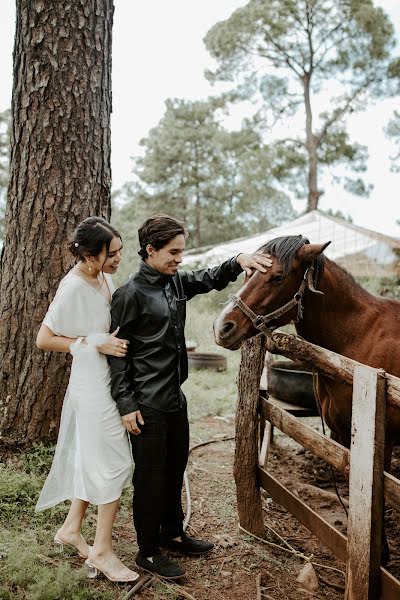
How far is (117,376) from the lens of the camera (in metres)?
2.72

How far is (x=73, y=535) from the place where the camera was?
2.96 meters

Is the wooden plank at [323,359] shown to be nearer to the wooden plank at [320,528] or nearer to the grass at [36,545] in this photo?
the wooden plank at [320,528]

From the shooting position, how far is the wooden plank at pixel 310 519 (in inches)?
104

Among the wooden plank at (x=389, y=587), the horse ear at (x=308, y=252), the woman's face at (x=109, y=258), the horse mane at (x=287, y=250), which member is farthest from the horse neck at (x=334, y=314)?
the wooden plank at (x=389, y=587)

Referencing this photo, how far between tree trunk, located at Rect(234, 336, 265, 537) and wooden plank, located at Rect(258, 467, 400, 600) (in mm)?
97

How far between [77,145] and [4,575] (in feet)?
9.60

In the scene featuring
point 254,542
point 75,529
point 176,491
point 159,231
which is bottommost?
point 254,542

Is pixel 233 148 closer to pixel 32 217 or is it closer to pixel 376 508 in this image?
pixel 32 217

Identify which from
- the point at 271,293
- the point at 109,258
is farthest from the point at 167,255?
the point at 271,293

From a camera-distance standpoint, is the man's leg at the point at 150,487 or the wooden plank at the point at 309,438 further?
the man's leg at the point at 150,487

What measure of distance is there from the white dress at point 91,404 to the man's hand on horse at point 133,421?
7 centimetres

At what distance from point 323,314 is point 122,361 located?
1.30m

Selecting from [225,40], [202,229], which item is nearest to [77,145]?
[225,40]

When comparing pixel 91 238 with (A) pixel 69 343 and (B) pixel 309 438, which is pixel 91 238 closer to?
(A) pixel 69 343
